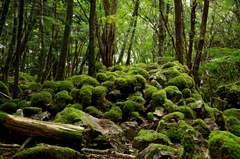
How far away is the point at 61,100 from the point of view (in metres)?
8.31

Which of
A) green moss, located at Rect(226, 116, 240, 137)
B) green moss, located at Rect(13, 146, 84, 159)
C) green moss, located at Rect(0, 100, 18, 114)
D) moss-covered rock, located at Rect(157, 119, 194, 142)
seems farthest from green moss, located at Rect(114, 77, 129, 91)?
green moss, located at Rect(13, 146, 84, 159)

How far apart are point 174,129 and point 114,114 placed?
203 centimetres

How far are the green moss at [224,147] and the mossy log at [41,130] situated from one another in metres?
2.80

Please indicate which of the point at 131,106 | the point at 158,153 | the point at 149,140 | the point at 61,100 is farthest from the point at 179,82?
the point at 158,153

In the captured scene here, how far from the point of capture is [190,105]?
8.81 meters

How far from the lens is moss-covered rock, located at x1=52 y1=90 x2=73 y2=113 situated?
318 inches

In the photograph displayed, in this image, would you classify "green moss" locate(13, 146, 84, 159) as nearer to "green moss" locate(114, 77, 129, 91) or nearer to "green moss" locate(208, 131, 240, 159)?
"green moss" locate(208, 131, 240, 159)

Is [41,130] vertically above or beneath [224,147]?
beneath

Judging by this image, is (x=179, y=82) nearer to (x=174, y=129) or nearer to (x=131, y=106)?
(x=131, y=106)

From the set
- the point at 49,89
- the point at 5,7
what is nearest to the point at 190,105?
the point at 49,89

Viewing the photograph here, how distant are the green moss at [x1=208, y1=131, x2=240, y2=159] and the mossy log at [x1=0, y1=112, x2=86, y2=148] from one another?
280 cm

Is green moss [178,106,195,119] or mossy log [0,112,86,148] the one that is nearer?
mossy log [0,112,86,148]

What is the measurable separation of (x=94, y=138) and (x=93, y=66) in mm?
4812

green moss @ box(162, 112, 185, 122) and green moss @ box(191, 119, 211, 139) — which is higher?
green moss @ box(162, 112, 185, 122)
